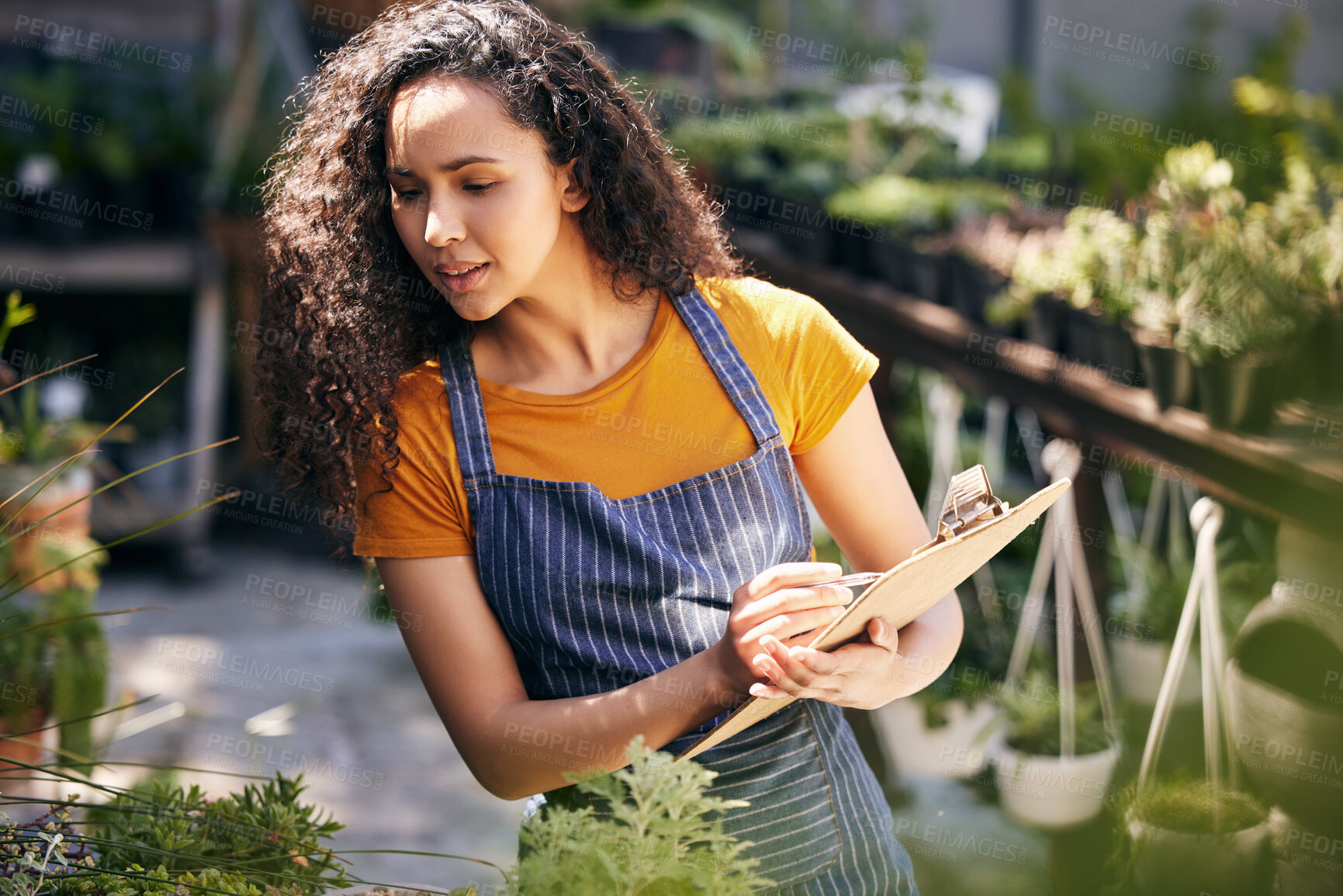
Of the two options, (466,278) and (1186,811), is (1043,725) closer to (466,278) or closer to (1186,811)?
(1186,811)

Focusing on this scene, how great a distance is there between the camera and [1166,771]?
230 cm

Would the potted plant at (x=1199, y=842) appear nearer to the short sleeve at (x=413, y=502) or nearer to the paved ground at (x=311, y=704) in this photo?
the short sleeve at (x=413, y=502)

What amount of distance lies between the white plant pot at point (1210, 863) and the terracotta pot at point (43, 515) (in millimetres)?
2099

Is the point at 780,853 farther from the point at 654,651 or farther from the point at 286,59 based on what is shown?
the point at 286,59

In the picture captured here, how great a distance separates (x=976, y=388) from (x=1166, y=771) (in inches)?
41.4

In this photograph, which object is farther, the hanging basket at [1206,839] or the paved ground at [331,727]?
the paved ground at [331,727]

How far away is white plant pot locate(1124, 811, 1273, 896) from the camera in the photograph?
186 centimetres

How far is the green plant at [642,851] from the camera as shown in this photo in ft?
2.61

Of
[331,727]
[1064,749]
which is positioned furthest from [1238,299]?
[331,727]

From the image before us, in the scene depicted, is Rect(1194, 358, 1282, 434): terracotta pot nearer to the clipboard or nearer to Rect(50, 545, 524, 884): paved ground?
the clipboard

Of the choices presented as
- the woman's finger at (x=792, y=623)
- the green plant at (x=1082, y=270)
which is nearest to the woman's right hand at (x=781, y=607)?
the woman's finger at (x=792, y=623)

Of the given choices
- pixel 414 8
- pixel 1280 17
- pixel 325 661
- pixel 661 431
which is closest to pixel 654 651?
pixel 661 431

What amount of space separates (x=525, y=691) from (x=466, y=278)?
0.47 meters

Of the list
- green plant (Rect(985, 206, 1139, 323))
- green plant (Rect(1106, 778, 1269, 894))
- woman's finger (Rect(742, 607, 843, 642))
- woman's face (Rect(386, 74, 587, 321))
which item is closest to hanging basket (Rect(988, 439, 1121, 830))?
green plant (Rect(985, 206, 1139, 323))
